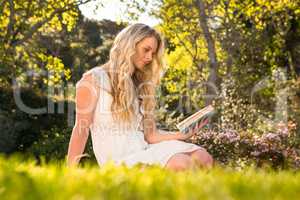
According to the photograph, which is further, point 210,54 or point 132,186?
point 210,54

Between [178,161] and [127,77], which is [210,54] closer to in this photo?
[127,77]

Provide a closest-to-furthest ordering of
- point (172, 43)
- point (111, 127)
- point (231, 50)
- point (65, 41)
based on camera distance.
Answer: point (111, 127), point (231, 50), point (172, 43), point (65, 41)

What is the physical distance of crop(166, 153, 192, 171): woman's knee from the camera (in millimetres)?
3473

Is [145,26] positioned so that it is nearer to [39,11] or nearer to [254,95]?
[39,11]

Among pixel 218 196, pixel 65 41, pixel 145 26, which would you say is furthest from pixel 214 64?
pixel 218 196

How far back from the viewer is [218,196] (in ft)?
3.60

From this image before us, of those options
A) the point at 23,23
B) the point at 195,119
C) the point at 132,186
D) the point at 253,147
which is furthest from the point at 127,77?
the point at 23,23

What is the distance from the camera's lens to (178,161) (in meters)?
3.50

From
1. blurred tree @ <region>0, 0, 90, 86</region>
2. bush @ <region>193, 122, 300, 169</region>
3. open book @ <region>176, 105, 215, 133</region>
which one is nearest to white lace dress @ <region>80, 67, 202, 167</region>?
open book @ <region>176, 105, 215, 133</region>

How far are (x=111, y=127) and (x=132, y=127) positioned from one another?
16 cm

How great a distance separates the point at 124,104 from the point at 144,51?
49cm

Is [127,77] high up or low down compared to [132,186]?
up

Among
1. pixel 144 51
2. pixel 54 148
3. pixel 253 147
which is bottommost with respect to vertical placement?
pixel 54 148

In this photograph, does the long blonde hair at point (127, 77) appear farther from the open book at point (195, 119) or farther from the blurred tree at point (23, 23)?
the blurred tree at point (23, 23)
